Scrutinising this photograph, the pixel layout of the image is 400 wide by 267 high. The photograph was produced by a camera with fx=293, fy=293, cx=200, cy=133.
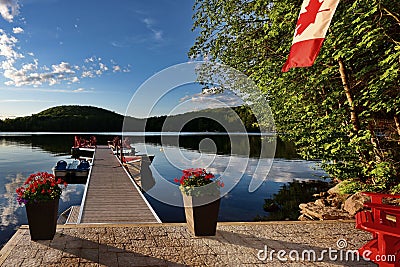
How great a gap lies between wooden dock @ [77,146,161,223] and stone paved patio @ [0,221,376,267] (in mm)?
2271

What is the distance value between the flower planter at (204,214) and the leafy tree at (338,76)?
132 inches

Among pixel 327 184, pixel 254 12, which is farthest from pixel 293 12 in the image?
pixel 327 184

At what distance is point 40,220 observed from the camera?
493 centimetres

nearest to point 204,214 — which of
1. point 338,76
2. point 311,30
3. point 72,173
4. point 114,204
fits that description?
point 311,30

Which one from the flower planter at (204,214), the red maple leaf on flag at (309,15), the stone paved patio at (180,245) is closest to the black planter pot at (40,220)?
the stone paved patio at (180,245)

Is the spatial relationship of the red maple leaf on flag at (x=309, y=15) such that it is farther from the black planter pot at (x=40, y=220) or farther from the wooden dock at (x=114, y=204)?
the wooden dock at (x=114, y=204)

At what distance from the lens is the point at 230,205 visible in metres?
16.8

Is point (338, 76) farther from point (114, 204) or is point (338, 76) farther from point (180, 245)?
point (114, 204)

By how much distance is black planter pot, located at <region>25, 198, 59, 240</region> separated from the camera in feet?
16.1

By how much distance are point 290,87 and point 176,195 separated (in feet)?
40.9

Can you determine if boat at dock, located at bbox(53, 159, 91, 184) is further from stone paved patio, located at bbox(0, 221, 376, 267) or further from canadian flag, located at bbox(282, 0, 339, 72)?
canadian flag, located at bbox(282, 0, 339, 72)

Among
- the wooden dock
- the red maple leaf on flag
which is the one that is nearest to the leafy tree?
the red maple leaf on flag

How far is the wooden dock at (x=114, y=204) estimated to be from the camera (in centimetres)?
802

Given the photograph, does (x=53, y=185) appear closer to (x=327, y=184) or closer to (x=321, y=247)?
(x=321, y=247)
